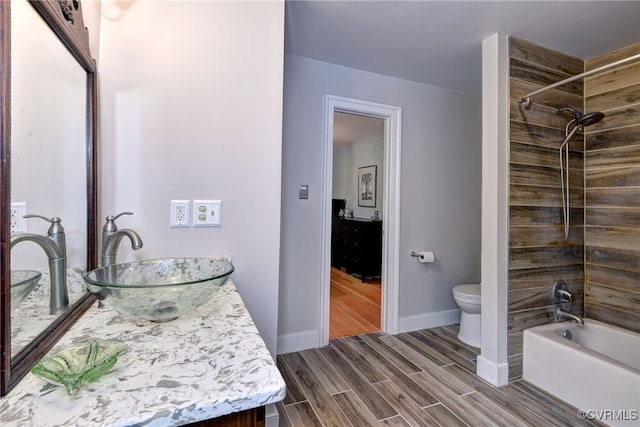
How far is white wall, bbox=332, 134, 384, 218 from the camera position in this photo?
4.75m

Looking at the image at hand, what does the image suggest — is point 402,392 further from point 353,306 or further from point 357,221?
point 357,221

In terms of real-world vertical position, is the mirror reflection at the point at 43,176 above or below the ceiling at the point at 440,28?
below

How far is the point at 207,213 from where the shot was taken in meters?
1.33

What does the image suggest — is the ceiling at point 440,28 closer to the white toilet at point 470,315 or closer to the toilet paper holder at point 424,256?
the toilet paper holder at point 424,256

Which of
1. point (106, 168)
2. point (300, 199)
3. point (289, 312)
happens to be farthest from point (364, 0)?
point (289, 312)

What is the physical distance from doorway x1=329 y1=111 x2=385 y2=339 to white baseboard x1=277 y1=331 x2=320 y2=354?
1.77ft

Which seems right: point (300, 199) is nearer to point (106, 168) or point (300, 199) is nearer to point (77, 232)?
point (106, 168)

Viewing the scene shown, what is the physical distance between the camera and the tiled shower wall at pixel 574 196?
194cm

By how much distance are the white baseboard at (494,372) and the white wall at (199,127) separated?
1.42 m

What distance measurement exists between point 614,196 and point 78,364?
2920mm

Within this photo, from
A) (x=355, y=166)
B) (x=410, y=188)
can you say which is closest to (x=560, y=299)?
(x=410, y=188)

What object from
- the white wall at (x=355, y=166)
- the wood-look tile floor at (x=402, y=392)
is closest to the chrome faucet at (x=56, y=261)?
the wood-look tile floor at (x=402, y=392)

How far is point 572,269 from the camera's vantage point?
2.16 metres

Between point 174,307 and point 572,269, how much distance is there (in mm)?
2575
